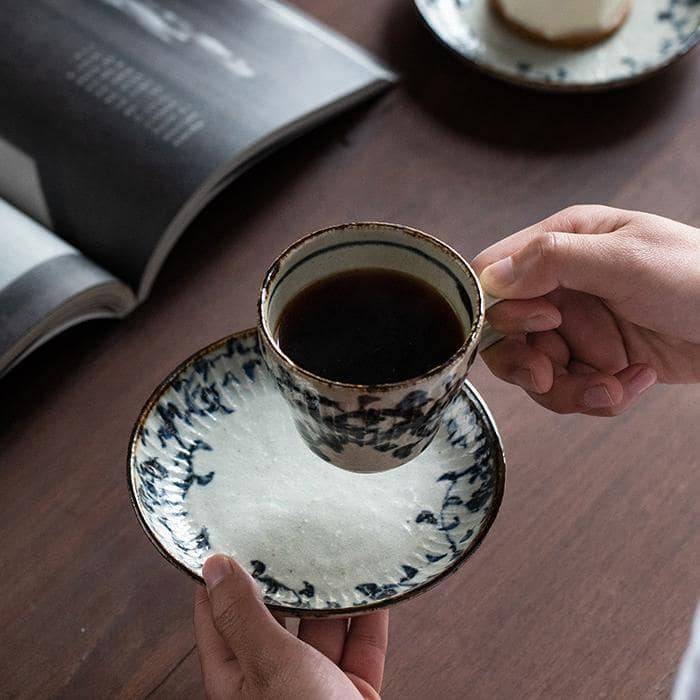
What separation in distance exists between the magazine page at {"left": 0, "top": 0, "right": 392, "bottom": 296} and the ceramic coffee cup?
25 centimetres

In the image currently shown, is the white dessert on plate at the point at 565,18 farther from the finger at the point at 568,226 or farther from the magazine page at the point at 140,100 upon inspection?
the finger at the point at 568,226

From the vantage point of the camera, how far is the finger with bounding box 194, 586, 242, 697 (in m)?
0.61

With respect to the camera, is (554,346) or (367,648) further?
(554,346)

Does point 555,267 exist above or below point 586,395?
above

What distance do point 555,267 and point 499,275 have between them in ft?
A: 0.13

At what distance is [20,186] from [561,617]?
1.80 ft

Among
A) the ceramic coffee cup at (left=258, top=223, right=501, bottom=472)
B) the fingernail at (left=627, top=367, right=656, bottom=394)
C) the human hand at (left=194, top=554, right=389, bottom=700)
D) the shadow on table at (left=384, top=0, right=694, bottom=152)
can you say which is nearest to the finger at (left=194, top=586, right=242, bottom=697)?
the human hand at (left=194, top=554, right=389, bottom=700)

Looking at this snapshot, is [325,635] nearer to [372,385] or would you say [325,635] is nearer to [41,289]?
[372,385]

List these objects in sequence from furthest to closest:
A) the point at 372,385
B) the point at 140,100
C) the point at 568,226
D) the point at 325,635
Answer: the point at 140,100, the point at 568,226, the point at 325,635, the point at 372,385

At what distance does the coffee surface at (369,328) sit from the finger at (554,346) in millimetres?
233

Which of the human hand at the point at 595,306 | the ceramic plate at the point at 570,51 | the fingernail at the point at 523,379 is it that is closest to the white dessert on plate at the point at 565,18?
the ceramic plate at the point at 570,51

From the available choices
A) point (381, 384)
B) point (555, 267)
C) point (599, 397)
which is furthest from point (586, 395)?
point (381, 384)

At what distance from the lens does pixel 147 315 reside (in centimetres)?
84

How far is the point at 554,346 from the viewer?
0.85 meters
